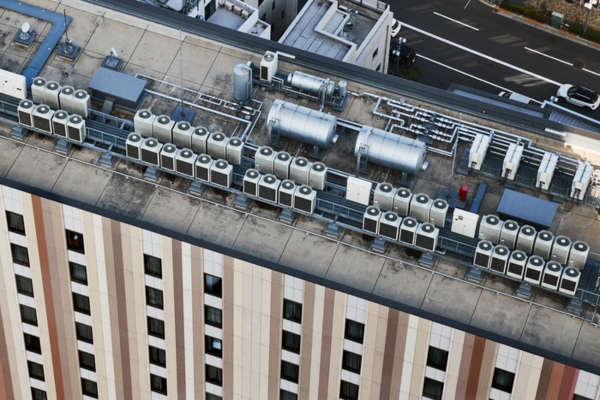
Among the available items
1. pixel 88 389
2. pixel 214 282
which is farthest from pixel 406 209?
pixel 88 389

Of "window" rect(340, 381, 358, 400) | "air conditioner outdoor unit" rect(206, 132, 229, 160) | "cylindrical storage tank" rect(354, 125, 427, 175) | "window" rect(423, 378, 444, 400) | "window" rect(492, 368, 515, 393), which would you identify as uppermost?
"cylindrical storage tank" rect(354, 125, 427, 175)

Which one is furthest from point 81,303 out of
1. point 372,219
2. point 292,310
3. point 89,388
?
point 372,219

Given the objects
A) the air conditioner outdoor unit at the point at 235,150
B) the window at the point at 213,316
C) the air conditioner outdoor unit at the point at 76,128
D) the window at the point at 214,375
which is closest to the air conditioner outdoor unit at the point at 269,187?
the air conditioner outdoor unit at the point at 235,150

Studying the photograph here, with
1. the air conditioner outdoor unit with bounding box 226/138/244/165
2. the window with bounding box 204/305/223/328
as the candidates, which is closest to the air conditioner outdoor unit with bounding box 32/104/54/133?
the air conditioner outdoor unit with bounding box 226/138/244/165

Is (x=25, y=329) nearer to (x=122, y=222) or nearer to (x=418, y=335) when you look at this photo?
(x=122, y=222)

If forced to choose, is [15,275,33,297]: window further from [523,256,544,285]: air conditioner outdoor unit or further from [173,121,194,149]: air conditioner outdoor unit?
[523,256,544,285]: air conditioner outdoor unit

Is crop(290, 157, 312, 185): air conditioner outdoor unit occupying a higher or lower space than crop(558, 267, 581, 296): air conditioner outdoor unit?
higher

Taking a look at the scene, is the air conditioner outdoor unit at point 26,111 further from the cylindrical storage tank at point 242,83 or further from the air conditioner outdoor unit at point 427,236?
the air conditioner outdoor unit at point 427,236
